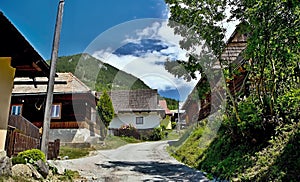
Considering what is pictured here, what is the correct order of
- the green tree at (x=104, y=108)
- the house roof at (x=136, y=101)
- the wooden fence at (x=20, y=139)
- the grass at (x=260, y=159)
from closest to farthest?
the grass at (x=260, y=159) → the wooden fence at (x=20, y=139) → the green tree at (x=104, y=108) → the house roof at (x=136, y=101)

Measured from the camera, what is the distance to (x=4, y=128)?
8375 millimetres

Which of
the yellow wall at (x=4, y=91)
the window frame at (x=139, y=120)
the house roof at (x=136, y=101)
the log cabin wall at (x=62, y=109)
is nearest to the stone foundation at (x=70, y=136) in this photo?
the log cabin wall at (x=62, y=109)

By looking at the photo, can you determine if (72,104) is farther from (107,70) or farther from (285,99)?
(285,99)

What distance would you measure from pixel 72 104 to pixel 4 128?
13.7m

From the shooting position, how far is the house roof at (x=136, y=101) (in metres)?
36.0

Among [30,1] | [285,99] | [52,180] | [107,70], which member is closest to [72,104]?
[107,70]

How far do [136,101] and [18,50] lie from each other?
29494 millimetres

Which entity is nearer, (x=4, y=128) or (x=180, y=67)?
(x=4, y=128)

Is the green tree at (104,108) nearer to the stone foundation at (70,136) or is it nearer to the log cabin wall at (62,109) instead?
the log cabin wall at (62,109)

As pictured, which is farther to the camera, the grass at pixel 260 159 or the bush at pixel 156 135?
the bush at pixel 156 135

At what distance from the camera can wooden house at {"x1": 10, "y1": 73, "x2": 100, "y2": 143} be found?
21062 mm

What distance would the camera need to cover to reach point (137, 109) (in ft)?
119

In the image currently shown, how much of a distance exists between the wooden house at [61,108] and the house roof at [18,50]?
12052mm

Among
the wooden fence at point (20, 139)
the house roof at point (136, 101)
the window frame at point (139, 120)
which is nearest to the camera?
the wooden fence at point (20, 139)
